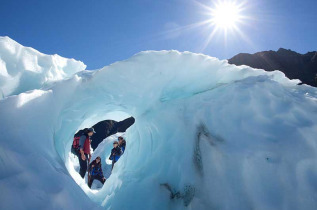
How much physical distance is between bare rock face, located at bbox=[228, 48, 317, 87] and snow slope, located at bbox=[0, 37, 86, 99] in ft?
80.1

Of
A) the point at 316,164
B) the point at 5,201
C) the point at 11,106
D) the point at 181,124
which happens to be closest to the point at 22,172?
the point at 5,201

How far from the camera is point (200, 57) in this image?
11.4ft

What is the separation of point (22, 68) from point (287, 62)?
89.7 feet

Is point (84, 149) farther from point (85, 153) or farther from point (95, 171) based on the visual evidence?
point (95, 171)

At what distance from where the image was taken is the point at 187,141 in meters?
2.70

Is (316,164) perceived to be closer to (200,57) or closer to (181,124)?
(181,124)

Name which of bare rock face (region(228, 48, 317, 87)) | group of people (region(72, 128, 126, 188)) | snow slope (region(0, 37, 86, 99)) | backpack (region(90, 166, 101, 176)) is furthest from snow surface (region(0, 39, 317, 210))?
bare rock face (region(228, 48, 317, 87))

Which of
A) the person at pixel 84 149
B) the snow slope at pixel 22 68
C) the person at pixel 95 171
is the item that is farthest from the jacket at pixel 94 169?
the snow slope at pixel 22 68

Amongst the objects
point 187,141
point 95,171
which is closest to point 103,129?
point 95,171

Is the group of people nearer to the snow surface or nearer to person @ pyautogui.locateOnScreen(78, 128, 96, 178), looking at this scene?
person @ pyautogui.locateOnScreen(78, 128, 96, 178)

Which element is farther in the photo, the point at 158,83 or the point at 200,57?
the point at 158,83

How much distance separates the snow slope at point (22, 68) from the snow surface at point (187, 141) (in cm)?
113

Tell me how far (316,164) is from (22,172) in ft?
8.05

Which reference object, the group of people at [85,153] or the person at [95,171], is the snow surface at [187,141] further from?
the person at [95,171]
